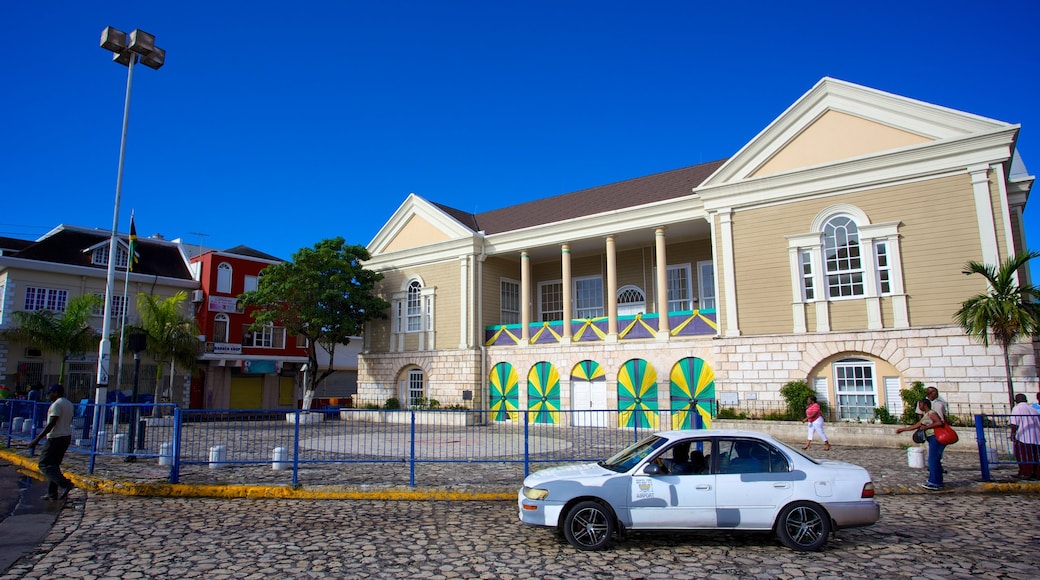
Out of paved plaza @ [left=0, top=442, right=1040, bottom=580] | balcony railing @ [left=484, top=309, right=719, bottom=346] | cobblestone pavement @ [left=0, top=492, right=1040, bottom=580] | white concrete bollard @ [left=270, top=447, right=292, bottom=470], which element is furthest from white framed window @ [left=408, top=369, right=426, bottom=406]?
cobblestone pavement @ [left=0, top=492, right=1040, bottom=580]

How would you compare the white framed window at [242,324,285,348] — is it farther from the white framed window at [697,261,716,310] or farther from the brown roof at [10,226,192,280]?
the white framed window at [697,261,716,310]

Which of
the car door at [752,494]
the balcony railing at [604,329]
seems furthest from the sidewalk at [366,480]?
the balcony railing at [604,329]

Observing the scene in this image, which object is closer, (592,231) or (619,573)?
(619,573)

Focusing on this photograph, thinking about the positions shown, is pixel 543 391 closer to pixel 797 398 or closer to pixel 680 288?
pixel 680 288

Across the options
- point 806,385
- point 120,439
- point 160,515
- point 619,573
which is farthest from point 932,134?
point 120,439

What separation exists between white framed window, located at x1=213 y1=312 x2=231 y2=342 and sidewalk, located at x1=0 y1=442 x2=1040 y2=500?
22.5 metres

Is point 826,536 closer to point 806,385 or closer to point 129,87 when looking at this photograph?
point 806,385

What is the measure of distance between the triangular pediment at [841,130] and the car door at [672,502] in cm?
1525

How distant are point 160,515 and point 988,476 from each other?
13.6 metres

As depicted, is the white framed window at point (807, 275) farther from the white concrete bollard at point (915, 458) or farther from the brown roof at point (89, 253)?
the brown roof at point (89, 253)

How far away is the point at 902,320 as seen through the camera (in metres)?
17.8

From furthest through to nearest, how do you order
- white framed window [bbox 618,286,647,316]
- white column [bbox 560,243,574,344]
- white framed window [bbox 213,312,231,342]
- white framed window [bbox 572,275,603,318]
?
white framed window [bbox 213,312,231,342] → white framed window [bbox 572,275,603,318] → white framed window [bbox 618,286,647,316] → white column [bbox 560,243,574,344]

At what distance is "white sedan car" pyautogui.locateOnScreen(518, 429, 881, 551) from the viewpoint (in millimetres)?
7160

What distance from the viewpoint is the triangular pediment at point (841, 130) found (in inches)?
701
